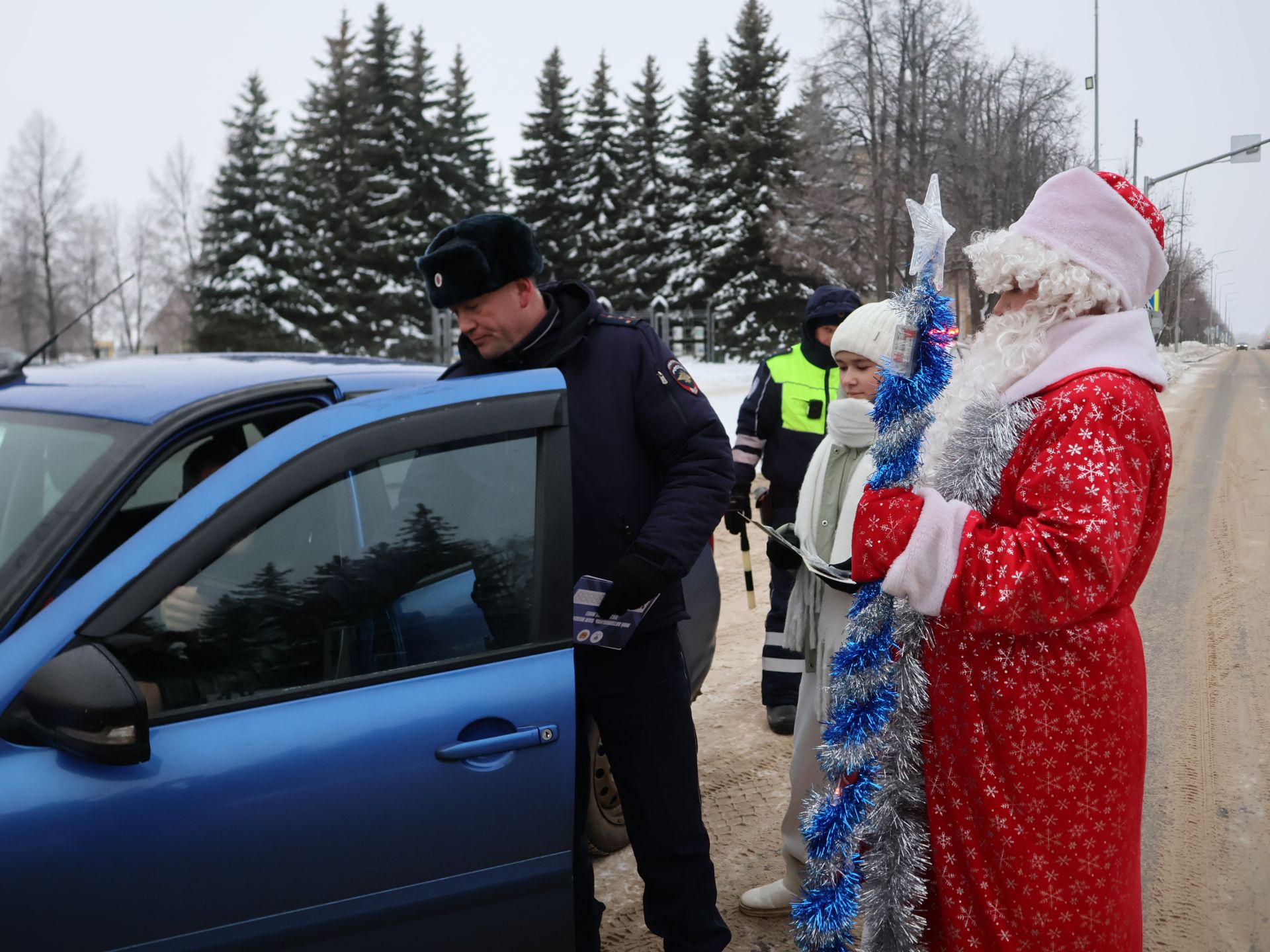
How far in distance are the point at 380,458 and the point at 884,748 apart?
1194 millimetres

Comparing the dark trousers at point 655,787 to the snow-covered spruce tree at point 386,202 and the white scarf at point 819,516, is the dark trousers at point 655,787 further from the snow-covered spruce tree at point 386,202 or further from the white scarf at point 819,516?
the snow-covered spruce tree at point 386,202

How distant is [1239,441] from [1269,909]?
44.3 ft

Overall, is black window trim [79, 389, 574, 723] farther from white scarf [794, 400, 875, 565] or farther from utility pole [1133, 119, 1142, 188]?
utility pole [1133, 119, 1142, 188]

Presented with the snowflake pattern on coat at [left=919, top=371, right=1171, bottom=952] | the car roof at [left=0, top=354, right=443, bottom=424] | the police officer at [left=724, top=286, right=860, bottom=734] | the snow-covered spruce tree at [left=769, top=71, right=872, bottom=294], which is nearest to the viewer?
the snowflake pattern on coat at [left=919, top=371, right=1171, bottom=952]

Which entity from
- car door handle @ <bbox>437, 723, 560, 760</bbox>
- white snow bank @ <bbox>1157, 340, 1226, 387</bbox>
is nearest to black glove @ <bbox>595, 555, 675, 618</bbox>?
car door handle @ <bbox>437, 723, 560, 760</bbox>

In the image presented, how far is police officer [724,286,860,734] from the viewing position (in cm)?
460

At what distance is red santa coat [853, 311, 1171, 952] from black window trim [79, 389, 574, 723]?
681 mm

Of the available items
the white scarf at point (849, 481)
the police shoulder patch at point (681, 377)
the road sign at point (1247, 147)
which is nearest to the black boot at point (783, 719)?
the white scarf at point (849, 481)

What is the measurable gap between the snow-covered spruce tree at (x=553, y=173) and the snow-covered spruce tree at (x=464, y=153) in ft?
4.18

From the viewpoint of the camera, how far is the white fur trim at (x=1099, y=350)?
5.99ft

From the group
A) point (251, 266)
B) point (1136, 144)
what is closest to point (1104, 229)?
point (251, 266)

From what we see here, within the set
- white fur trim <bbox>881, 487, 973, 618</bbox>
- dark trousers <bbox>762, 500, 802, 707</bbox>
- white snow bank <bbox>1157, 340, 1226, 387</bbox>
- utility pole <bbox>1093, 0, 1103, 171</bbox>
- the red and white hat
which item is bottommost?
dark trousers <bbox>762, 500, 802, 707</bbox>

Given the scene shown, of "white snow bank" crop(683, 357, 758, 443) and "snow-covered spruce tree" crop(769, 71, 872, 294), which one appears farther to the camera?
"snow-covered spruce tree" crop(769, 71, 872, 294)

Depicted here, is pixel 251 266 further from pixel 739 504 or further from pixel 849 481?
pixel 849 481
